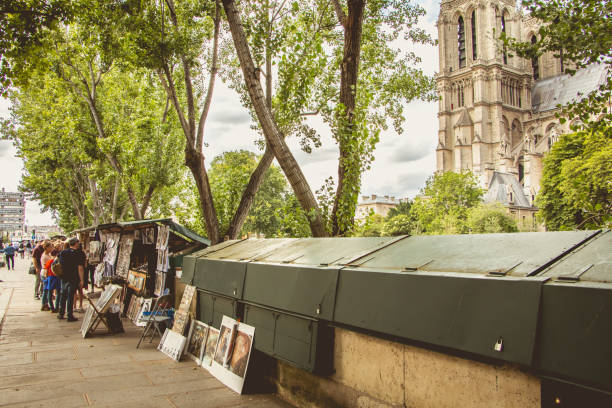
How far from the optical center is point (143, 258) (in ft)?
42.8

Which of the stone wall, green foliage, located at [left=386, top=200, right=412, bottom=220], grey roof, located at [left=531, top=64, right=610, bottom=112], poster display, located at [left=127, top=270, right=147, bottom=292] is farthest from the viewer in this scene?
grey roof, located at [left=531, top=64, right=610, bottom=112]

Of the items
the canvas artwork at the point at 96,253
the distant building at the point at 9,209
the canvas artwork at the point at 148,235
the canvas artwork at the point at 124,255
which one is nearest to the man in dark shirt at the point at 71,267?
the canvas artwork at the point at 124,255

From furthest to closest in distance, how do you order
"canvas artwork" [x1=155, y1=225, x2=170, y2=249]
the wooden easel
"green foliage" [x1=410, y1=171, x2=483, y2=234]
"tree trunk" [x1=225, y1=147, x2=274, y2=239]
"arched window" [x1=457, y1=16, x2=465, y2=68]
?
"arched window" [x1=457, y1=16, x2=465, y2=68] → "green foliage" [x1=410, y1=171, x2=483, y2=234] → "tree trunk" [x1=225, y1=147, x2=274, y2=239] → "canvas artwork" [x1=155, y1=225, x2=170, y2=249] → the wooden easel

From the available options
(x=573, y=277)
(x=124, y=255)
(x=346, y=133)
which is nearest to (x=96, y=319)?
(x=124, y=255)

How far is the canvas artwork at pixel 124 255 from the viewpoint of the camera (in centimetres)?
1225

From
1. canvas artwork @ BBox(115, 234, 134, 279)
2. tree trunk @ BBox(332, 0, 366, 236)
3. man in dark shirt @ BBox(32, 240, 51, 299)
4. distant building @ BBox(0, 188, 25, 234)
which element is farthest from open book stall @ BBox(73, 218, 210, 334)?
distant building @ BBox(0, 188, 25, 234)

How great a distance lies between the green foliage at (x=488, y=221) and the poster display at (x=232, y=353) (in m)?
56.5

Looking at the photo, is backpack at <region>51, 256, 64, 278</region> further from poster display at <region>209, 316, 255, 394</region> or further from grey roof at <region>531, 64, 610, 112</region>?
grey roof at <region>531, 64, 610, 112</region>

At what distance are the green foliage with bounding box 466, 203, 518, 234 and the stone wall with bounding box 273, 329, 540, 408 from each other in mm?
57464

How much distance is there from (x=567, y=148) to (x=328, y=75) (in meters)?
43.9

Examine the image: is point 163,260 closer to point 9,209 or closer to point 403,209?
point 403,209

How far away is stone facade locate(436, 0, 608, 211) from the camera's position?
86.1 metres

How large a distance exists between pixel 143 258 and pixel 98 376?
6.85 metres

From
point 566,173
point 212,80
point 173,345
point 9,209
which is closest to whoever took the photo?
point 173,345
